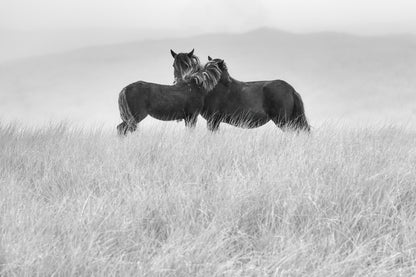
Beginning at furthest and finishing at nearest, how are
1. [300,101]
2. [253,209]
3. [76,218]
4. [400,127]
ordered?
[300,101] < [400,127] < [253,209] < [76,218]

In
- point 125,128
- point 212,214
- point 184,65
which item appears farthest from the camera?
point 184,65

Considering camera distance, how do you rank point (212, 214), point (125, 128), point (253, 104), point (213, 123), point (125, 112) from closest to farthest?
point (212, 214) < point (125, 128) < point (125, 112) < point (213, 123) < point (253, 104)

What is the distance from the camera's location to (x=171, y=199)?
3988 mm

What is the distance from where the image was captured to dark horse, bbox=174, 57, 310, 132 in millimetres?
8656

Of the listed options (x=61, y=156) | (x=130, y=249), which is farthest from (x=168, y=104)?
(x=130, y=249)

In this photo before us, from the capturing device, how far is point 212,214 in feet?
12.5

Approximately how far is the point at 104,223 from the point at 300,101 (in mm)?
5907

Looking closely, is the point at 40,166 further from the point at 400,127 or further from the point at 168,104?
the point at 400,127

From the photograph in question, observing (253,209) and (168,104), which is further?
(168,104)

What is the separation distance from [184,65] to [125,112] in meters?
1.23

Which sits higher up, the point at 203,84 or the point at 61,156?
the point at 203,84

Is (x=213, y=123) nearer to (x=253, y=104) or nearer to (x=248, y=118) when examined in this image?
(x=248, y=118)

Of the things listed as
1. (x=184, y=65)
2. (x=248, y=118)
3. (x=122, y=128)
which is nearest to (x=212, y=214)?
(x=122, y=128)

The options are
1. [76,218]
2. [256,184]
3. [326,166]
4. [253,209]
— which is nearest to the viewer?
[76,218]
